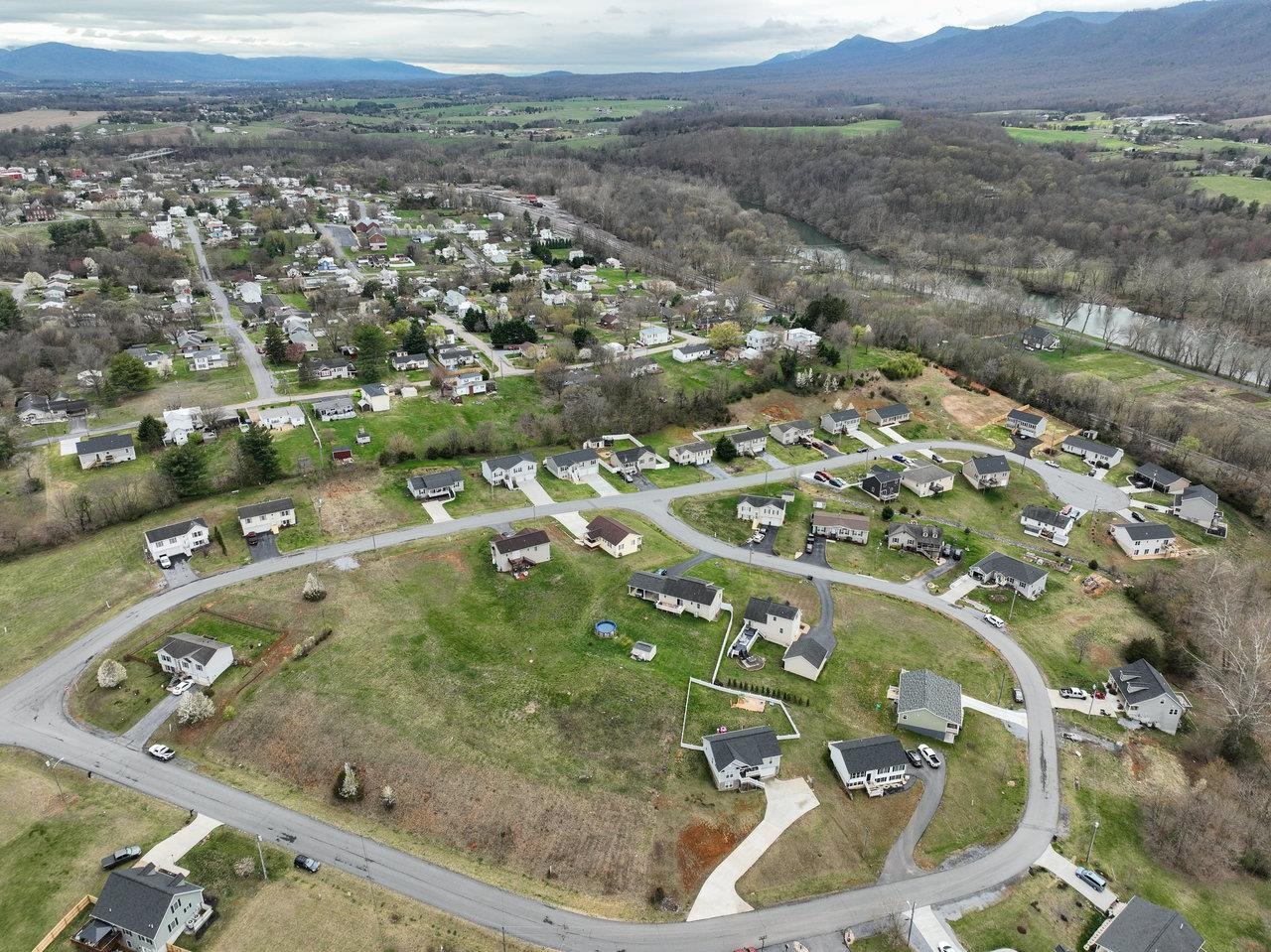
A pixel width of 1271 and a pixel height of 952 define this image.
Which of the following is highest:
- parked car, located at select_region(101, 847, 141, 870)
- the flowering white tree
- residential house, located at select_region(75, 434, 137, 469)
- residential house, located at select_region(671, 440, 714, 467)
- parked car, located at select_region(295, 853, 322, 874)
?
residential house, located at select_region(75, 434, 137, 469)

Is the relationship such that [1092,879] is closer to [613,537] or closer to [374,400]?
[613,537]

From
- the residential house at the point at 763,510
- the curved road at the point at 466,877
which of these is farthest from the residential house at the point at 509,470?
the curved road at the point at 466,877

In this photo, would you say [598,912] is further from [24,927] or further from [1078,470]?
[1078,470]

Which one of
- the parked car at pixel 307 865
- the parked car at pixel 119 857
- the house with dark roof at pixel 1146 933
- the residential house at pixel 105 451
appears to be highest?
the residential house at pixel 105 451

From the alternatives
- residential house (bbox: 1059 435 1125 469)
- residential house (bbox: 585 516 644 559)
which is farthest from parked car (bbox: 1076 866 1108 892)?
residential house (bbox: 1059 435 1125 469)

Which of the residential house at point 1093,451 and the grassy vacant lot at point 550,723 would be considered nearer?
the grassy vacant lot at point 550,723

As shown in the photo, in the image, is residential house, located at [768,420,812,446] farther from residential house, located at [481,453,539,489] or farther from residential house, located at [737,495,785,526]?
residential house, located at [481,453,539,489]

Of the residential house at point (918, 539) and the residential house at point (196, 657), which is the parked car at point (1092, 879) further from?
the residential house at point (196, 657)
